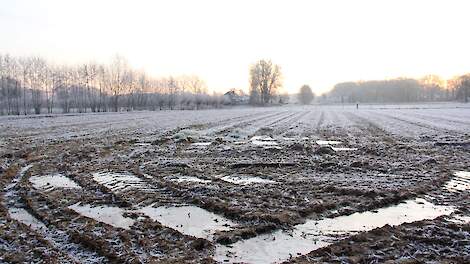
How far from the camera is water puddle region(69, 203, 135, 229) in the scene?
277 inches

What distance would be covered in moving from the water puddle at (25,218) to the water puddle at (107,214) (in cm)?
78

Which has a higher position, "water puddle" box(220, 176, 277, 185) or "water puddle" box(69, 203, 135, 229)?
"water puddle" box(220, 176, 277, 185)

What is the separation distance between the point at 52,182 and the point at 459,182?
998cm

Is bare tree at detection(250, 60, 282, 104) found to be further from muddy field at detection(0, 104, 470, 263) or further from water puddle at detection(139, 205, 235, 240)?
water puddle at detection(139, 205, 235, 240)

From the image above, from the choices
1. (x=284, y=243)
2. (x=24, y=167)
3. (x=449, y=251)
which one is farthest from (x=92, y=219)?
(x=24, y=167)

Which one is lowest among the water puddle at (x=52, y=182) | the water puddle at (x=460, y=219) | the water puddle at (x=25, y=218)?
the water puddle at (x=25, y=218)

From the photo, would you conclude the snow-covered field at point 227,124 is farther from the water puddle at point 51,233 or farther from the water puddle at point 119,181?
the water puddle at point 51,233

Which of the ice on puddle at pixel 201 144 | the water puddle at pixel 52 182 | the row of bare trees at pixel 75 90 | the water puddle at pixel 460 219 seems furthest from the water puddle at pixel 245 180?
the row of bare trees at pixel 75 90

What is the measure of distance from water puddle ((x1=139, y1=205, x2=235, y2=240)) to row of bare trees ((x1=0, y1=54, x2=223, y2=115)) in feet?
273

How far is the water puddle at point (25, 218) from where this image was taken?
22.5ft

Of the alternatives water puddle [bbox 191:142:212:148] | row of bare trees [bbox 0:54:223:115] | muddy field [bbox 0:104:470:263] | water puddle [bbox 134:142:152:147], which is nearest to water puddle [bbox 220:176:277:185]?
Result: muddy field [bbox 0:104:470:263]

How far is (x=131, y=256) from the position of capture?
546cm

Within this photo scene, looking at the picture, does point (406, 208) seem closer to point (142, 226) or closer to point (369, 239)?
point (369, 239)

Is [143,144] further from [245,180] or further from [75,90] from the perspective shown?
[75,90]
